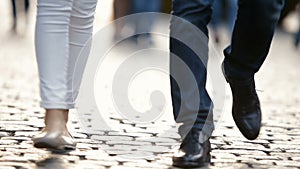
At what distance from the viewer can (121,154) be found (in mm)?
4082

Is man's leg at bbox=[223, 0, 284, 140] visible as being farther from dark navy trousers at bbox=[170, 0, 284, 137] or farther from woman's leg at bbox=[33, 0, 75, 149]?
woman's leg at bbox=[33, 0, 75, 149]

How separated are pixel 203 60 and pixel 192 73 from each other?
0.08m

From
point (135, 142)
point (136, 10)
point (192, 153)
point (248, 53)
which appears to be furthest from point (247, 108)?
point (136, 10)

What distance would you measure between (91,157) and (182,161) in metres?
0.42

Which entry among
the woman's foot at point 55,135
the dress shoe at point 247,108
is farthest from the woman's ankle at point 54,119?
the dress shoe at point 247,108

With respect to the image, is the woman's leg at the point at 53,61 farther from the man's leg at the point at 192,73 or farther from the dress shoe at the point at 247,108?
the dress shoe at the point at 247,108

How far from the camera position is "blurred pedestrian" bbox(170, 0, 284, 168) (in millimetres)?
3850

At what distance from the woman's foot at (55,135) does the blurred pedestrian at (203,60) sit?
0.50 metres

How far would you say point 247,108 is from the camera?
4176 millimetres

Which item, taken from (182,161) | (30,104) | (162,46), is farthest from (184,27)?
(162,46)

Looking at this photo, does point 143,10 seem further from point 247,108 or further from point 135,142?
point 247,108

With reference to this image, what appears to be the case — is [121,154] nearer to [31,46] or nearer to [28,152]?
[28,152]

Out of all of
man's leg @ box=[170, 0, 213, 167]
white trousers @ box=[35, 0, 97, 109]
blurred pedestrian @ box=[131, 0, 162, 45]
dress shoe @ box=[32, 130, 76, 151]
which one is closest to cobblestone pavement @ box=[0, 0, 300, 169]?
dress shoe @ box=[32, 130, 76, 151]

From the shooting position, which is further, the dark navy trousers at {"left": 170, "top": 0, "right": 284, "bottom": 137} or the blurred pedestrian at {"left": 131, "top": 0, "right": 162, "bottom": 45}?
the blurred pedestrian at {"left": 131, "top": 0, "right": 162, "bottom": 45}
